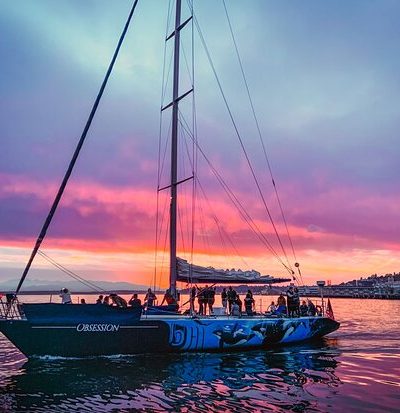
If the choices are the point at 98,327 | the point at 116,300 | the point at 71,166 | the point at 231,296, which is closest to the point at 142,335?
the point at 98,327

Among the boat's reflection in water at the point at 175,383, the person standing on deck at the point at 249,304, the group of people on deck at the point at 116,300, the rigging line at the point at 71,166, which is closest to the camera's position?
the boat's reflection in water at the point at 175,383

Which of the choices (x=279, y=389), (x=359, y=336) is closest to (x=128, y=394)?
(x=279, y=389)

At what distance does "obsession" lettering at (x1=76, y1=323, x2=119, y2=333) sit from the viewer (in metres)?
20.1

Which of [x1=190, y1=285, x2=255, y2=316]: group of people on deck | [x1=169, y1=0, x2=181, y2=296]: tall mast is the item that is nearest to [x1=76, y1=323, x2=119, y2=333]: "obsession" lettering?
[x1=169, y1=0, x2=181, y2=296]: tall mast

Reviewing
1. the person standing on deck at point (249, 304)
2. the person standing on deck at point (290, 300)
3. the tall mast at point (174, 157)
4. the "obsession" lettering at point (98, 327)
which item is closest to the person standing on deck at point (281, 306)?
the person standing on deck at point (290, 300)

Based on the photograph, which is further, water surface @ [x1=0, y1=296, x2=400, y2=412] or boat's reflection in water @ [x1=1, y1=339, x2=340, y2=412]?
boat's reflection in water @ [x1=1, y1=339, x2=340, y2=412]

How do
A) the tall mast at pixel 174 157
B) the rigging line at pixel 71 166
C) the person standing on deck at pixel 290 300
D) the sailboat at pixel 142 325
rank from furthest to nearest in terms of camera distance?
the person standing on deck at pixel 290 300
the tall mast at pixel 174 157
the sailboat at pixel 142 325
the rigging line at pixel 71 166

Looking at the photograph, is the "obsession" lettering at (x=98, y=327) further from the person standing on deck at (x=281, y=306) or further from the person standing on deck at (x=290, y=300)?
the person standing on deck at (x=290, y=300)

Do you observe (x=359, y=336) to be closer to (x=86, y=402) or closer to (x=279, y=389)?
(x=279, y=389)

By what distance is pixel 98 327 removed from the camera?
20406 mm

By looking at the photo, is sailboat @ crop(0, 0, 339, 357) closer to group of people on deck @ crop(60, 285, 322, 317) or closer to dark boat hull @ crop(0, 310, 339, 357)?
dark boat hull @ crop(0, 310, 339, 357)

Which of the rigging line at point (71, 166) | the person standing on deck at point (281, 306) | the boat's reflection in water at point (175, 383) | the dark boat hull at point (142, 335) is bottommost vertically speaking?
the boat's reflection in water at point (175, 383)

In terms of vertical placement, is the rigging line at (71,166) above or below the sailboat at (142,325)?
above

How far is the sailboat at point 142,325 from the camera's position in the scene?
19.8 metres
